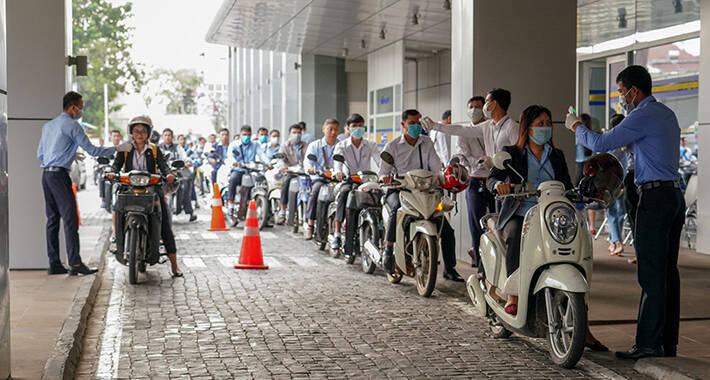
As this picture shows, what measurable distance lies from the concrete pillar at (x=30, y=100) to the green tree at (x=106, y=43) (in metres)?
45.2

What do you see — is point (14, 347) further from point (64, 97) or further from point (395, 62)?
point (395, 62)

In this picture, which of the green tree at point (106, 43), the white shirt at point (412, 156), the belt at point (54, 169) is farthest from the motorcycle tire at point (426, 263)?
the green tree at point (106, 43)

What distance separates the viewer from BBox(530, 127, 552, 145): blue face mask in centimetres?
709

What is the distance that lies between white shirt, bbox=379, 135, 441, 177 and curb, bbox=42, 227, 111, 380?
3.32 metres

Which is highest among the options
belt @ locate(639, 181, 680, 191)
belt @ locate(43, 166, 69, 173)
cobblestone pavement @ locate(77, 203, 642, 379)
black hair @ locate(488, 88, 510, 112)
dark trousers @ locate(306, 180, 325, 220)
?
black hair @ locate(488, 88, 510, 112)

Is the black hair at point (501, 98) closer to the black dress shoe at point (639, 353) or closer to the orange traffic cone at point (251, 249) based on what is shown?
the orange traffic cone at point (251, 249)

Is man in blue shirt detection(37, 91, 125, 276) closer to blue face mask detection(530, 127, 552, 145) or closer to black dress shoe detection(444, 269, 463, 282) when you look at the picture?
black dress shoe detection(444, 269, 463, 282)

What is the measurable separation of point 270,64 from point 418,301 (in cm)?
3296

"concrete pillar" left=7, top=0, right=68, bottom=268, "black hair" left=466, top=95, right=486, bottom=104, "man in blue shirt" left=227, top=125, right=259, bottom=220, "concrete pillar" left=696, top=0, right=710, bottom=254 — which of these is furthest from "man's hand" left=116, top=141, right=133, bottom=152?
"man in blue shirt" left=227, top=125, right=259, bottom=220

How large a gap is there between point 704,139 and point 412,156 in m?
4.78

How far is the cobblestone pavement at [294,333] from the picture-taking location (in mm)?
6582

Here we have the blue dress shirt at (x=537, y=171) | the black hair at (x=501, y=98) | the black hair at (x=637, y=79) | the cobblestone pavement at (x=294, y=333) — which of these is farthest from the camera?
the black hair at (x=501, y=98)

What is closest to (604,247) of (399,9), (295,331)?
(295,331)

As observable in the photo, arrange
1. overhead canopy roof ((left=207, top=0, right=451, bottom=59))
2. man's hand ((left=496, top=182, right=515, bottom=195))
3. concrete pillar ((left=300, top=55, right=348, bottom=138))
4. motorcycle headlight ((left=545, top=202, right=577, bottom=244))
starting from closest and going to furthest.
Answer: motorcycle headlight ((left=545, top=202, right=577, bottom=244)), man's hand ((left=496, top=182, right=515, bottom=195)), overhead canopy roof ((left=207, top=0, right=451, bottom=59)), concrete pillar ((left=300, top=55, right=348, bottom=138))
